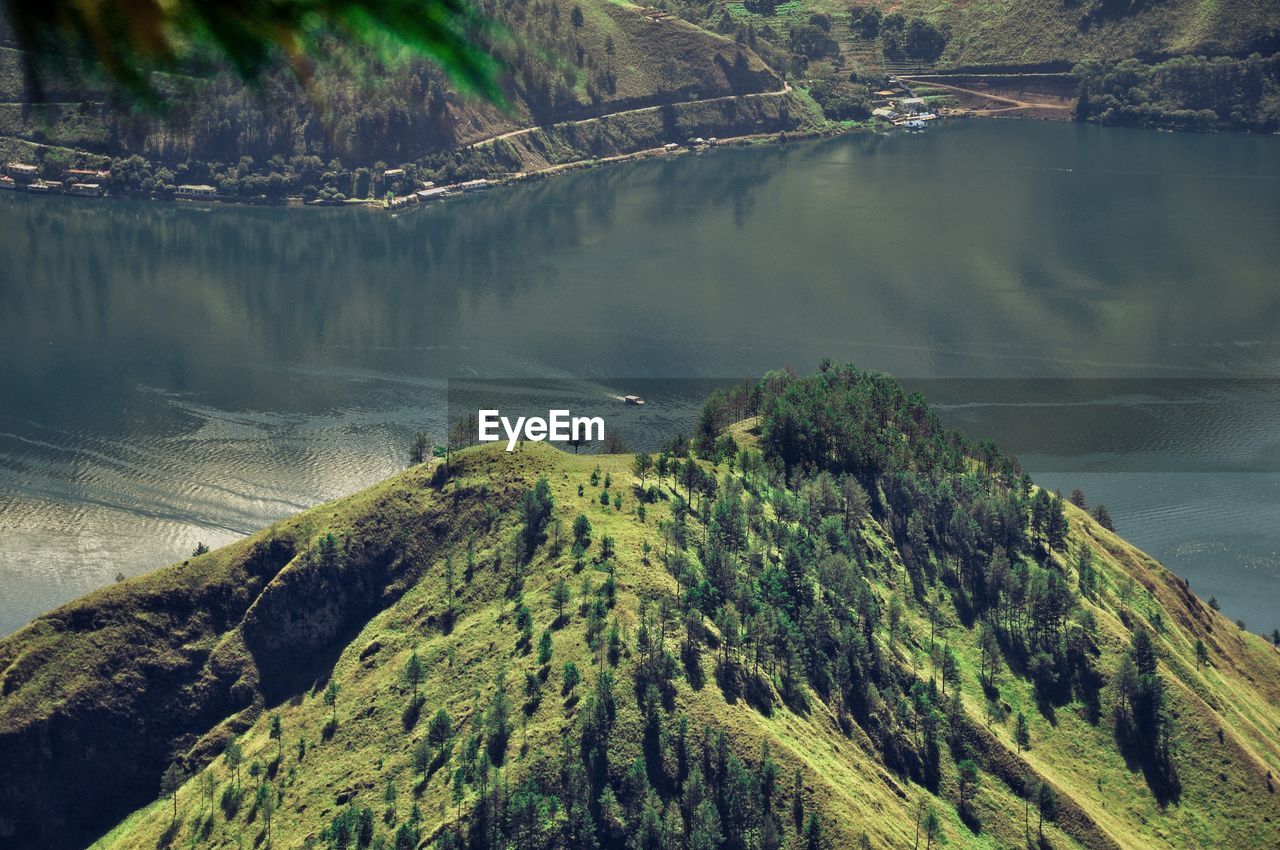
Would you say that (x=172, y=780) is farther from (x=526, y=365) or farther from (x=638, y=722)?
(x=526, y=365)

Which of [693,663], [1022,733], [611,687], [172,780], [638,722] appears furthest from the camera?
[1022,733]

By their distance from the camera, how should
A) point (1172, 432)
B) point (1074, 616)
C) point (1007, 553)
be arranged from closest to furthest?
1. point (1074, 616)
2. point (1007, 553)
3. point (1172, 432)

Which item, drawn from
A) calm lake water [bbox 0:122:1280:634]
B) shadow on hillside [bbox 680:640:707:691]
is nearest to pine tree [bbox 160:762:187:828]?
calm lake water [bbox 0:122:1280:634]

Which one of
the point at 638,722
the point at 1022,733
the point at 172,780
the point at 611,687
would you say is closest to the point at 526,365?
the point at 172,780

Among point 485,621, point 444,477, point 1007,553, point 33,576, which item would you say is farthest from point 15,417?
point 1007,553

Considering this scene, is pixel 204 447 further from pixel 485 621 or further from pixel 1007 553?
pixel 1007 553

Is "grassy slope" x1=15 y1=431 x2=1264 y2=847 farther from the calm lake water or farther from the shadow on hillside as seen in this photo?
the calm lake water
